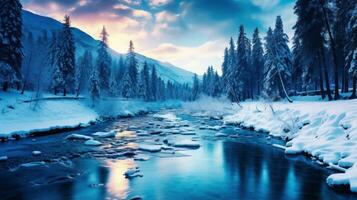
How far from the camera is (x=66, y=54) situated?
4638 centimetres

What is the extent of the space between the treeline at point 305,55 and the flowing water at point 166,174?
546 inches

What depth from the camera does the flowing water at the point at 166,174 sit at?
1057cm

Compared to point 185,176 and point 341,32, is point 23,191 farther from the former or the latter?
point 341,32

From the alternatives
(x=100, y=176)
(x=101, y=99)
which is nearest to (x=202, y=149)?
(x=100, y=176)

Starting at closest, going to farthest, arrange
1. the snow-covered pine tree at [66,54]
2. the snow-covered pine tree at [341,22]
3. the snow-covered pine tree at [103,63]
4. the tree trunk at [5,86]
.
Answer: the snow-covered pine tree at [341,22] < the tree trunk at [5,86] < the snow-covered pine tree at [66,54] < the snow-covered pine tree at [103,63]

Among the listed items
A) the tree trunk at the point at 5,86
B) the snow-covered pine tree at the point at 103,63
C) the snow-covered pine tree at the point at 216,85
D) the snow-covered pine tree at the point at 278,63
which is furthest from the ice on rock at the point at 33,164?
the snow-covered pine tree at the point at 216,85

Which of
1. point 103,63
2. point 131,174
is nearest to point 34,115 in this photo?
point 131,174

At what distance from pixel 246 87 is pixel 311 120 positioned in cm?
4044

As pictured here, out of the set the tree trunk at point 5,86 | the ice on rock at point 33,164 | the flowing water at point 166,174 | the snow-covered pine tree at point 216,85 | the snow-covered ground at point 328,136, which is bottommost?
the flowing water at point 166,174

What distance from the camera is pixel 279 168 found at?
563 inches

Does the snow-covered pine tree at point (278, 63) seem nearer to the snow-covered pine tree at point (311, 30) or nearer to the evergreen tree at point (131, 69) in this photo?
the snow-covered pine tree at point (311, 30)

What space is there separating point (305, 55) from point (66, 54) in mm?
38760

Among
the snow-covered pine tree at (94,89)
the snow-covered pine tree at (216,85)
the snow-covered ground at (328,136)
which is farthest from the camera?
the snow-covered pine tree at (216,85)

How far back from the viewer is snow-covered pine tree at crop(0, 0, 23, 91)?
3187cm
